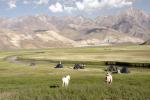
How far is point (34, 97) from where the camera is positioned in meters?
39.0

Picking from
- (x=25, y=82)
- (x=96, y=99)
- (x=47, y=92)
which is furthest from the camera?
(x=25, y=82)

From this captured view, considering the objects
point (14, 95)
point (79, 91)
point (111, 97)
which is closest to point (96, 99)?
point (111, 97)

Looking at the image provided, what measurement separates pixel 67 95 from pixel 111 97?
18.3 feet

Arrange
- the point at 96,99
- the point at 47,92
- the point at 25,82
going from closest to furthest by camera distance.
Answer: the point at 96,99 < the point at 47,92 < the point at 25,82

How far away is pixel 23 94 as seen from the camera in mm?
40781

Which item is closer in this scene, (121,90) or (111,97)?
(111,97)

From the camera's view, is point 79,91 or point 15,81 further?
point 15,81

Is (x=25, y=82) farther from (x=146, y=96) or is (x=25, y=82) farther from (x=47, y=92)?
(x=146, y=96)

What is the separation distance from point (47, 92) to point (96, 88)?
661 cm

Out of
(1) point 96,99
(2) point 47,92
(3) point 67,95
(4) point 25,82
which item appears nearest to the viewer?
Answer: (1) point 96,99

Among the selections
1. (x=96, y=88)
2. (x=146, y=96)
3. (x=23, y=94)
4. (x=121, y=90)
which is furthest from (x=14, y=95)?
(x=146, y=96)

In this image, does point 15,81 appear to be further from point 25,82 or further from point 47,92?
point 47,92

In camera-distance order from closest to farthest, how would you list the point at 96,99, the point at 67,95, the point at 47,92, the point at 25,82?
the point at 96,99
the point at 67,95
the point at 47,92
the point at 25,82

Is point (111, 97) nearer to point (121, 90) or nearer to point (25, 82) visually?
point (121, 90)
